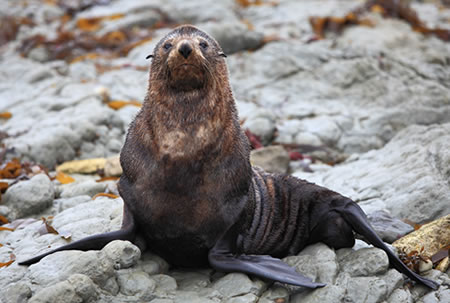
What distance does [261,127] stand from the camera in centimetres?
895

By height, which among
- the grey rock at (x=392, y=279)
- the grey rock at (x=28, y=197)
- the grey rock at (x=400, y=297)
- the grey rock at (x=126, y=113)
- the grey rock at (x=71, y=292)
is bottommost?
the grey rock at (x=126, y=113)

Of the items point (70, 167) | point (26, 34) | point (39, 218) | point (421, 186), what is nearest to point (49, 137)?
point (70, 167)

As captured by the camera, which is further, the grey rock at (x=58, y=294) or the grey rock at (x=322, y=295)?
the grey rock at (x=322, y=295)

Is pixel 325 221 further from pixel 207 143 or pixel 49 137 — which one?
pixel 49 137

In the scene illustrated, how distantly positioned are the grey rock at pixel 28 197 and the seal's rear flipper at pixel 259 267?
2496mm

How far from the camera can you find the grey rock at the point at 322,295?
3660 millimetres

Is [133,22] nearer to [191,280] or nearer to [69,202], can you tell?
[69,202]

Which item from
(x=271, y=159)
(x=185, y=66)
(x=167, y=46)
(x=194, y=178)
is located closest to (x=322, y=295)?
(x=194, y=178)

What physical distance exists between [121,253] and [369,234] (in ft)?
6.18

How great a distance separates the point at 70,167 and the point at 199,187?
400cm

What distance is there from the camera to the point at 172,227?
13.1 feet

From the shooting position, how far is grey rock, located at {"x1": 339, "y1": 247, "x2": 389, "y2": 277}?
400 cm

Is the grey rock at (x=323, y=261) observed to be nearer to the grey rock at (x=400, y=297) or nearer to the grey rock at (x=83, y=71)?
the grey rock at (x=400, y=297)

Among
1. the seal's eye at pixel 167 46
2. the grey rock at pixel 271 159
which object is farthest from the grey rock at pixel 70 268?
the grey rock at pixel 271 159
